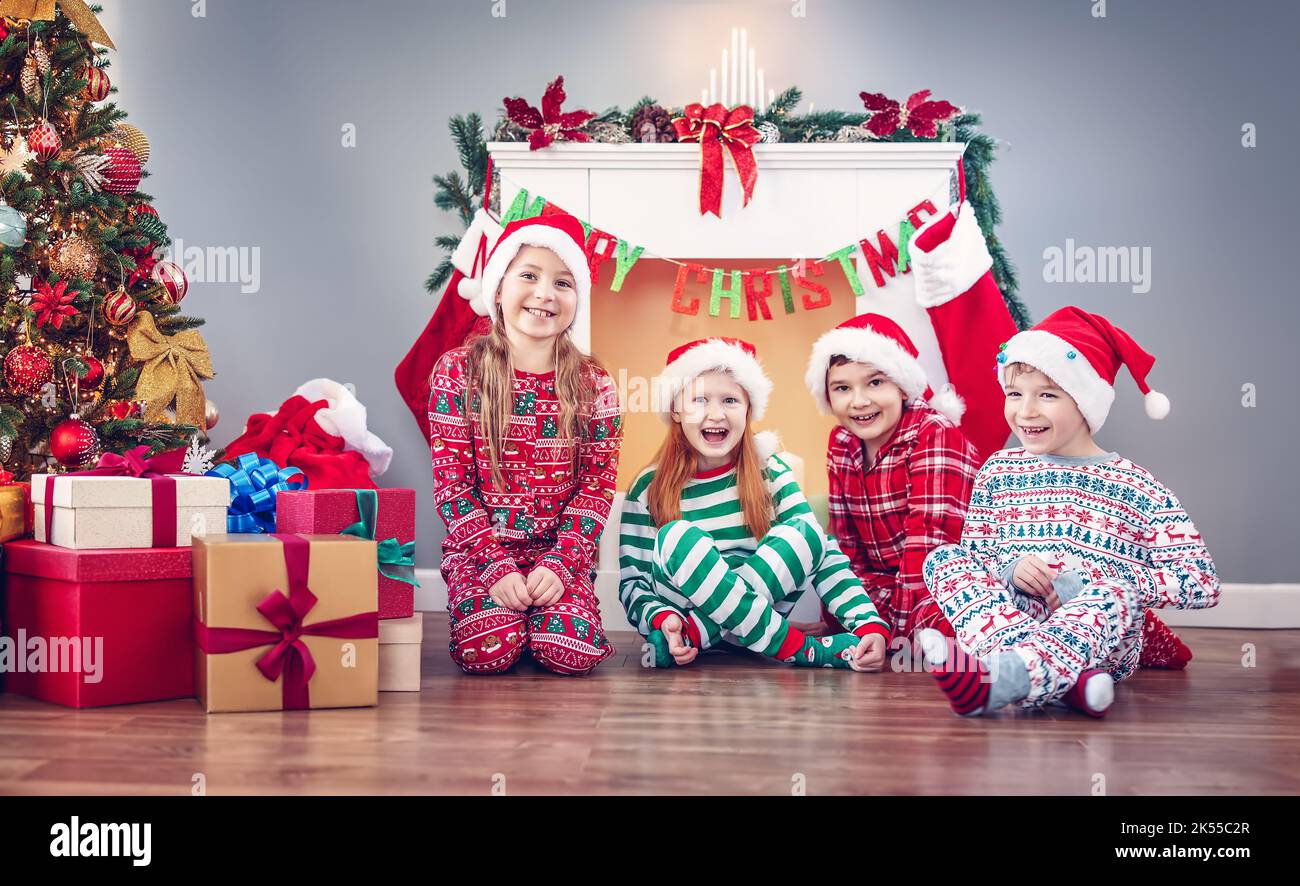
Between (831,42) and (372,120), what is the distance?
4.68 ft

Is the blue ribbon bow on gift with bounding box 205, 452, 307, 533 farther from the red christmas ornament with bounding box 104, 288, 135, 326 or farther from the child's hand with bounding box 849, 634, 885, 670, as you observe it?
the child's hand with bounding box 849, 634, 885, 670

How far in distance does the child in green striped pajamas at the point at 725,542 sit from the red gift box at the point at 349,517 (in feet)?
1.73

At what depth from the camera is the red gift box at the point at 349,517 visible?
1910mm

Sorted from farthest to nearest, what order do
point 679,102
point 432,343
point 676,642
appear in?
point 679,102 < point 432,343 < point 676,642

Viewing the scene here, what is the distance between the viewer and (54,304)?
2.29 metres

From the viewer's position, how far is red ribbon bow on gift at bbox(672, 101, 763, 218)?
9.18 ft

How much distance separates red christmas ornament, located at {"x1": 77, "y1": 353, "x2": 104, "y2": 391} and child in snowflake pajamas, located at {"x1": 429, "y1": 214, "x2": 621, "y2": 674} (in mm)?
781

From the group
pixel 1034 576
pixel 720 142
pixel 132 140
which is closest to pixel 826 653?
pixel 1034 576

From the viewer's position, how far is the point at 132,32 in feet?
10.4

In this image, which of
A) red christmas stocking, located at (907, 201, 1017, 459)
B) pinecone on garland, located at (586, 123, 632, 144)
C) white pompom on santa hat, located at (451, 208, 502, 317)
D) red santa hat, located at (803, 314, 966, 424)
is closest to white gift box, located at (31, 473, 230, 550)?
white pompom on santa hat, located at (451, 208, 502, 317)

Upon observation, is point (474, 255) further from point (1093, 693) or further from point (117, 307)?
point (1093, 693)

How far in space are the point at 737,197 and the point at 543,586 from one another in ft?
4.36

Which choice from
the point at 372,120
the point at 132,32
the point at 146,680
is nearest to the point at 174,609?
the point at 146,680
